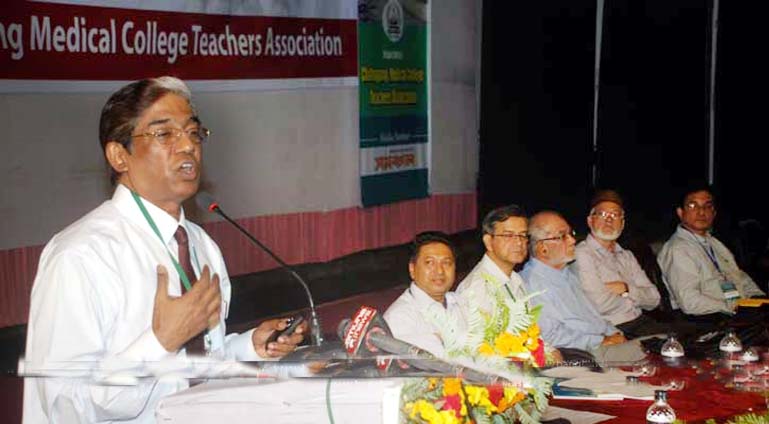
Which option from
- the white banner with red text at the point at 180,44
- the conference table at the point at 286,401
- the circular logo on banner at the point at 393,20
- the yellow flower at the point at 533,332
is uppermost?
the circular logo on banner at the point at 393,20

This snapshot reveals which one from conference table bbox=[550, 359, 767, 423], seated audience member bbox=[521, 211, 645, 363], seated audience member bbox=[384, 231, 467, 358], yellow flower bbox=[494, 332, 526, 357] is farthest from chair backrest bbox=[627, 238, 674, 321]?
yellow flower bbox=[494, 332, 526, 357]

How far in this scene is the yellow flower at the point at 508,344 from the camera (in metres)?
2.14

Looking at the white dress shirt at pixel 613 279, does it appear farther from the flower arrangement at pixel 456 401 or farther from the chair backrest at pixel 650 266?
the flower arrangement at pixel 456 401

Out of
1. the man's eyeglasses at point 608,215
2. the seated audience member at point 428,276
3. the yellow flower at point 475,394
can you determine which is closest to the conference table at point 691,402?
the seated audience member at point 428,276

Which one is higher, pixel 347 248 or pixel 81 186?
pixel 81 186

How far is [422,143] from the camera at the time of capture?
24.1 feet

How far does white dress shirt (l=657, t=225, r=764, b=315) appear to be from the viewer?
5895 millimetres

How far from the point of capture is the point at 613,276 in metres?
5.54

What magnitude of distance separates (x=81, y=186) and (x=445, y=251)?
170cm

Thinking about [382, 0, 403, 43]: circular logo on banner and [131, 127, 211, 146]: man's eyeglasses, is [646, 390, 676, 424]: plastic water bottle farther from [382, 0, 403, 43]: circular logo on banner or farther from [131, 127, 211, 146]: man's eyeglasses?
[382, 0, 403, 43]: circular logo on banner

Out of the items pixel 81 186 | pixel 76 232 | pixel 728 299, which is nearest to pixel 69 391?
pixel 76 232

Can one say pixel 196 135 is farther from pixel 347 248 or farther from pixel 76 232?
pixel 347 248

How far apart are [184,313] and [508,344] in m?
0.63

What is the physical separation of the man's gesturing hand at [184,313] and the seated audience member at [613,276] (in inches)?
143
